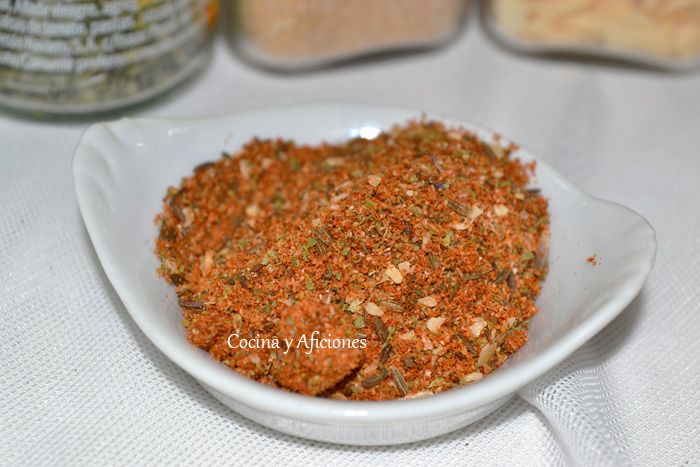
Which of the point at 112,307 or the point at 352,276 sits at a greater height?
the point at 352,276

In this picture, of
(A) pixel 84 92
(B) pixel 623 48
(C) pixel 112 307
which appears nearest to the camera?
(C) pixel 112 307

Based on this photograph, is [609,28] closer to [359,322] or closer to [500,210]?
[500,210]

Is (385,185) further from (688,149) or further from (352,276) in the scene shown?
(688,149)

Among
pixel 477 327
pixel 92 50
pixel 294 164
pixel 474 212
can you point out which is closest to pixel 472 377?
pixel 477 327

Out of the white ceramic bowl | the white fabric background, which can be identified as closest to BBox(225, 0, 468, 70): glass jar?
the white fabric background

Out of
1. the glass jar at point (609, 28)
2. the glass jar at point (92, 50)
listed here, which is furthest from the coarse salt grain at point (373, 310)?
the glass jar at point (609, 28)

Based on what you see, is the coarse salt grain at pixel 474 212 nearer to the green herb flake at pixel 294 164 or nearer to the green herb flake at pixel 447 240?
the green herb flake at pixel 447 240

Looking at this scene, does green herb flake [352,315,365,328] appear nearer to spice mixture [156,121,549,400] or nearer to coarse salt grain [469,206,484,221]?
spice mixture [156,121,549,400]

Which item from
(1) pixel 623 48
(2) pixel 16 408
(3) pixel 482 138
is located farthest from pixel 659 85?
(2) pixel 16 408
